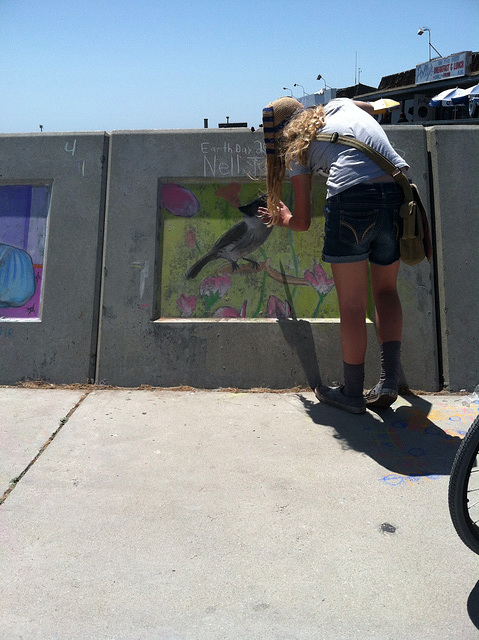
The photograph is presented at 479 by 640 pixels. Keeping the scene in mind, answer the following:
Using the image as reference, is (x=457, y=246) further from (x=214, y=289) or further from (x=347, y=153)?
(x=214, y=289)

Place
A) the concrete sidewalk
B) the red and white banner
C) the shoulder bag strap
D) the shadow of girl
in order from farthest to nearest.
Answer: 1. the red and white banner
2. the shoulder bag strap
3. the shadow of girl
4. the concrete sidewalk

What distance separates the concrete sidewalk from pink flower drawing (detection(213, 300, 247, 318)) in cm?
69

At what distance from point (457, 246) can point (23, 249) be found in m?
2.75

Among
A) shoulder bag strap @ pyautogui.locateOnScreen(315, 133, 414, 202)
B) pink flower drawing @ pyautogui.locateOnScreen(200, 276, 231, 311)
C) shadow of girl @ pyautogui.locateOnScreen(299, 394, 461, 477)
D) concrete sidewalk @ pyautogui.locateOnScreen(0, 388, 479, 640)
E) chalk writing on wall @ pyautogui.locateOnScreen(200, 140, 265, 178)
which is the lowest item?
concrete sidewalk @ pyautogui.locateOnScreen(0, 388, 479, 640)

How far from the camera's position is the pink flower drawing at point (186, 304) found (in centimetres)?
350

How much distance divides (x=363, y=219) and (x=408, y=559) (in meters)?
1.56

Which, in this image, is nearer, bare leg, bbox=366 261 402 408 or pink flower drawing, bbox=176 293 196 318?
bare leg, bbox=366 261 402 408

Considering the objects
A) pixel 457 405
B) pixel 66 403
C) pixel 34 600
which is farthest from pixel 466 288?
pixel 34 600

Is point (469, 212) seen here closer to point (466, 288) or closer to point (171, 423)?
point (466, 288)

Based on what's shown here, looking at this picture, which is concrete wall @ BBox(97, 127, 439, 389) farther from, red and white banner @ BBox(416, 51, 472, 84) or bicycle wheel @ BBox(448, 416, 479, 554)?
red and white banner @ BBox(416, 51, 472, 84)

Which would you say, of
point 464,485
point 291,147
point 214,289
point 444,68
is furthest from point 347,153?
point 444,68

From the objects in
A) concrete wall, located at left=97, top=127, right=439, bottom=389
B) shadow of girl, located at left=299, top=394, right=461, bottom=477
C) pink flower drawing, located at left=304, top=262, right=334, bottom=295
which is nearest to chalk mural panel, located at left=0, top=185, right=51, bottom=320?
concrete wall, located at left=97, top=127, right=439, bottom=389

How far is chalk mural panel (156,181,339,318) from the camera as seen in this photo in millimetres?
3490

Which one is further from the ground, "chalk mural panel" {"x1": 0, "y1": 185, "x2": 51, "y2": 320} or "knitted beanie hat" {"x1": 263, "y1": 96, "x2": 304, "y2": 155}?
"knitted beanie hat" {"x1": 263, "y1": 96, "x2": 304, "y2": 155}
